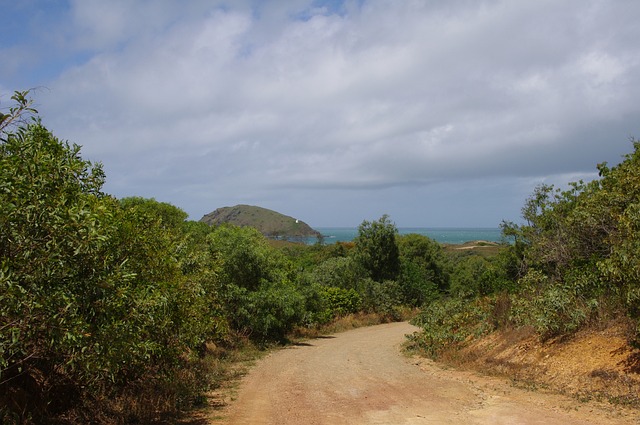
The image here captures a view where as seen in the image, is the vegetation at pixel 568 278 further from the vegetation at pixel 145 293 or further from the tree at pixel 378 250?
the tree at pixel 378 250

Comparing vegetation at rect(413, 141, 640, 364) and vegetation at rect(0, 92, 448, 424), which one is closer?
vegetation at rect(0, 92, 448, 424)

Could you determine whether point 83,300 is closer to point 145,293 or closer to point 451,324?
point 145,293

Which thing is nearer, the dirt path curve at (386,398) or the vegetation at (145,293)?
the vegetation at (145,293)

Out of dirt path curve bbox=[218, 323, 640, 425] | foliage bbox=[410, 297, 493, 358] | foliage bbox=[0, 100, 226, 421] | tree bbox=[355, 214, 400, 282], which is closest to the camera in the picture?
foliage bbox=[0, 100, 226, 421]

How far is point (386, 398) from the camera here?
12.1 metres

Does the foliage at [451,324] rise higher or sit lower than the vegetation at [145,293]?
lower

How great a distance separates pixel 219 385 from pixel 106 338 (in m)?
8.63

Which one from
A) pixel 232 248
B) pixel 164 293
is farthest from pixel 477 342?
pixel 164 293

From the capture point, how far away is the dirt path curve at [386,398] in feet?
32.6

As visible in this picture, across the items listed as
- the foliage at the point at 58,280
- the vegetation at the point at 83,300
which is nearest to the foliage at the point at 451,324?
the vegetation at the point at 83,300

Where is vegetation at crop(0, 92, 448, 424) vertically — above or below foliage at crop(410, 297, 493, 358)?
above

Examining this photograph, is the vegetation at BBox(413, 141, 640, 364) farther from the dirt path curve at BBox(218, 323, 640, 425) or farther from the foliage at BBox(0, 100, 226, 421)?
the foliage at BBox(0, 100, 226, 421)

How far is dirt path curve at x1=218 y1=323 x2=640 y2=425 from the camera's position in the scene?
9938mm

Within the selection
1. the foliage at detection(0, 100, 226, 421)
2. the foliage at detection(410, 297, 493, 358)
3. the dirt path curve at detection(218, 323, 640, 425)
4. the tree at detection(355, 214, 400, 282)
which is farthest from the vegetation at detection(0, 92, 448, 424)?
the tree at detection(355, 214, 400, 282)
